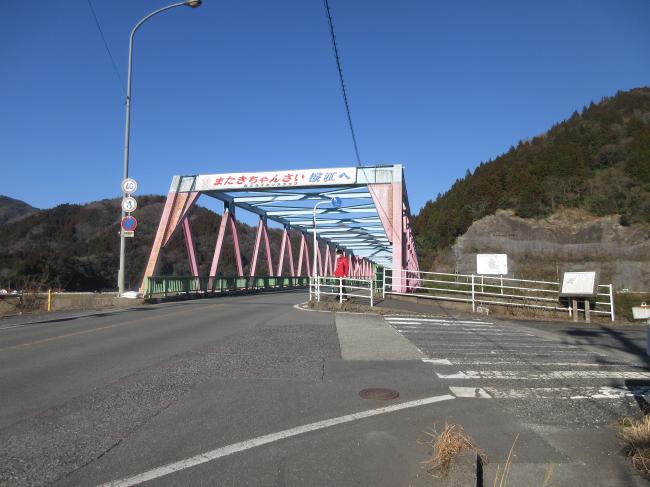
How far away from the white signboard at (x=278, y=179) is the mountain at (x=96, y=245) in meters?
25.2

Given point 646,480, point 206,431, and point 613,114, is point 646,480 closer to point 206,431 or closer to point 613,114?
point 206,431

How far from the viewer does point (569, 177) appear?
204ft

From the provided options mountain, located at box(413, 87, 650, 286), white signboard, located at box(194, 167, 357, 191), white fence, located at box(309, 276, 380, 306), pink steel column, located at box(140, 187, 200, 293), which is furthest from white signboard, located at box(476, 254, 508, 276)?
mountain, located at box(413, 87, 650, 286)

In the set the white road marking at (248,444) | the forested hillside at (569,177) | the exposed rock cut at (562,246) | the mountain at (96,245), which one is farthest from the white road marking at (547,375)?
the forested hillside at (569,177)

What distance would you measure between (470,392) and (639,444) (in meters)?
2.25

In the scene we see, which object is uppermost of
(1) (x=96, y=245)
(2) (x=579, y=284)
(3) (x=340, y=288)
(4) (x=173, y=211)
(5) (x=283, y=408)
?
(1) (x=96, y=245)

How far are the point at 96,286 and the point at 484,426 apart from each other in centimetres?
5357

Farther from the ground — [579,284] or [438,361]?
[579,284]

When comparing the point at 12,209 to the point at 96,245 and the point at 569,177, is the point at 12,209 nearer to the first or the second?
the point at 96,245

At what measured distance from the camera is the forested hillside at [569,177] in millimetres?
56716

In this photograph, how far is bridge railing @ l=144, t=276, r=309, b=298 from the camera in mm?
20812

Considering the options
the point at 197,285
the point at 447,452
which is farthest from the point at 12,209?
the point at 447,452

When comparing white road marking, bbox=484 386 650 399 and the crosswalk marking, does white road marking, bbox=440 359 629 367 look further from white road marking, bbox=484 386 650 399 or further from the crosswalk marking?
white road marking, bbox=484 386 650 399

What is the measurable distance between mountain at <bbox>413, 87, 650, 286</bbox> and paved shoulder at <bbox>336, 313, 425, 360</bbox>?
45.9 m
